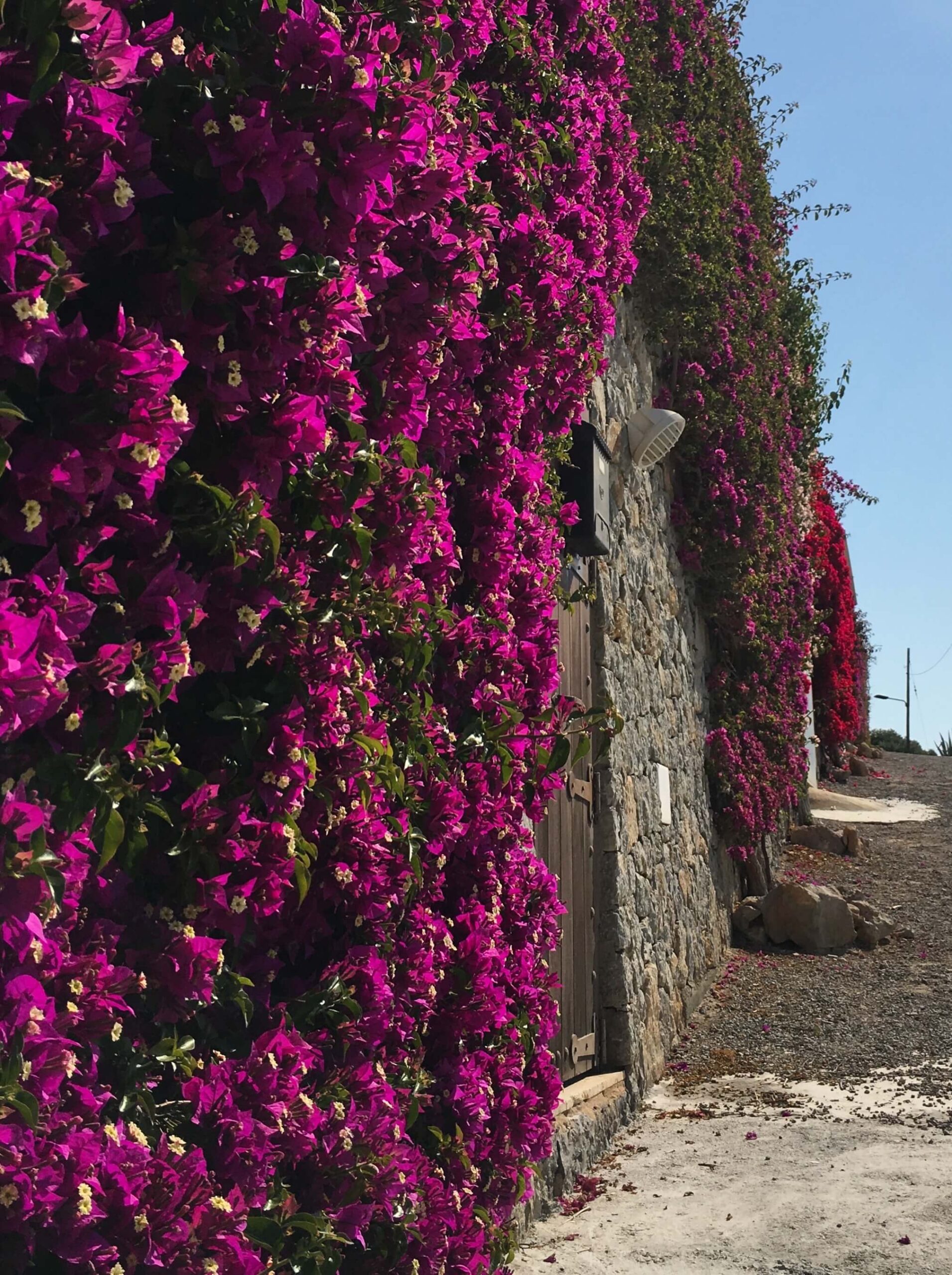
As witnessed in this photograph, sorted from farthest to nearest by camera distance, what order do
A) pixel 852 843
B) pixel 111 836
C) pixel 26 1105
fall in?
1. pixel 852 843
2. pixel 111 836
3. pixel 26 1105

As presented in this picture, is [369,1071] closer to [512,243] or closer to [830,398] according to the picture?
[512,243]

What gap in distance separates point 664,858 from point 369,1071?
4.74 metres

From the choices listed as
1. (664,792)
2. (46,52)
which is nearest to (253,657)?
(46,52)

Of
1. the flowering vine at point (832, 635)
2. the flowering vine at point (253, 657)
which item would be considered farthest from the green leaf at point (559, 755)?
the flowering vine at point (832, 635)

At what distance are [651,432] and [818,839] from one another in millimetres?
6370

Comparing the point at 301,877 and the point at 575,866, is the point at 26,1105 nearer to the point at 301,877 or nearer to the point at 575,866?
the point at 301,877

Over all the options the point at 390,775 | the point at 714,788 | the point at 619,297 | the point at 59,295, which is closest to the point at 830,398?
the point at 714,788

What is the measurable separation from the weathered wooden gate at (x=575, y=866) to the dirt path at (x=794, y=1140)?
0.44m

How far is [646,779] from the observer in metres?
6.46

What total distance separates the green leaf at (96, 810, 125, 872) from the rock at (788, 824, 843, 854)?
10857mm

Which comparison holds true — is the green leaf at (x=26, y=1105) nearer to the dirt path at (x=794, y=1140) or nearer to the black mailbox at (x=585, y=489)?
the dirt path at (x=794, y=1140)

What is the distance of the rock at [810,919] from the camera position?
856 centimetres

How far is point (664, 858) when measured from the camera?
22.2 feet

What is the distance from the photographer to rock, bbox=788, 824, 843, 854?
11.6 metres
